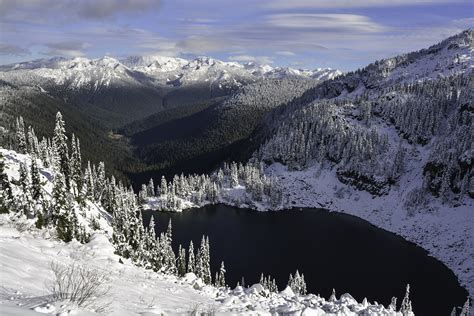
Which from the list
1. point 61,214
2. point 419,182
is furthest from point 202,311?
Result: point 419,182

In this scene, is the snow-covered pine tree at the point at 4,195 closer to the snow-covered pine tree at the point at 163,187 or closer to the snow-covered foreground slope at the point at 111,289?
the snow-covered foreground slope at the point at 111,289

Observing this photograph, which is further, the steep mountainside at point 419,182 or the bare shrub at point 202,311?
the steep mountainside at point 419,182

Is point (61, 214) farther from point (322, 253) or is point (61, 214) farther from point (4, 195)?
point (322, 253)

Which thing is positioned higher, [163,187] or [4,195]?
[4,195]

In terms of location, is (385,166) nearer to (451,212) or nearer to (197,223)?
(451,212)

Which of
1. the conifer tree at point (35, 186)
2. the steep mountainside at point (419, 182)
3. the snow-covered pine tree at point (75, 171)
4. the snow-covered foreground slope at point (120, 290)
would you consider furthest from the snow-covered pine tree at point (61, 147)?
the steep mountainside at point (419, 182)
